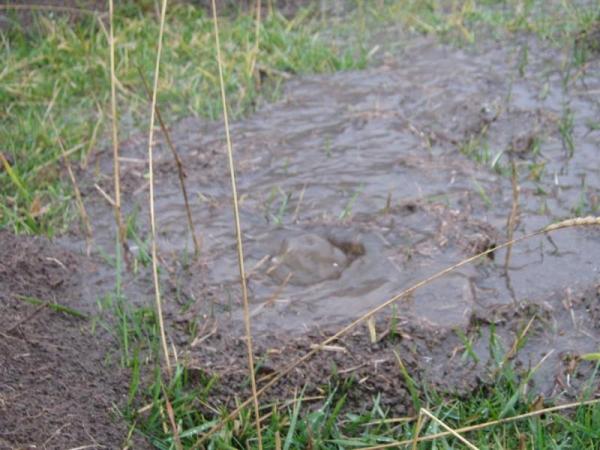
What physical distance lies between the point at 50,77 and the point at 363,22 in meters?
1.89

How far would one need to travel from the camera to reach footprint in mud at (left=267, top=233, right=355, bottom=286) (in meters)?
3.26

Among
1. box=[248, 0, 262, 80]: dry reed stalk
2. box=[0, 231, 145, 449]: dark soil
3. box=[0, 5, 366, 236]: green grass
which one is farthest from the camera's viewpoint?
box=[248, 0, 262, 80]: dry reed stalk

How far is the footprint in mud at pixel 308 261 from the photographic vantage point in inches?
128

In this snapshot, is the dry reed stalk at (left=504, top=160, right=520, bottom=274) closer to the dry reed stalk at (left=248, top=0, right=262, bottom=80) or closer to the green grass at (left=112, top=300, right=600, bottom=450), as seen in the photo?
the green grass at (left=112, top=300, right=600, bottom=450)

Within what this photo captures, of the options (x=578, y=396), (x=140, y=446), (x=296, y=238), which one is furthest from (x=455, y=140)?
(x=140, y=446)

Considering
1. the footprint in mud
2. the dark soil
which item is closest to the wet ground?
the footprint in mud

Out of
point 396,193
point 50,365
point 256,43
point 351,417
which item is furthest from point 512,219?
point 256,43

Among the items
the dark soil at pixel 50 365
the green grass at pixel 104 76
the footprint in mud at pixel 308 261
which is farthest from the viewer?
the green grass at pixel 104 76

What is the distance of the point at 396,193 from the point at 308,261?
24.2 inches

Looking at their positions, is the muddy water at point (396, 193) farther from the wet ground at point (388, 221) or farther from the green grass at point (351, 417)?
the green grass at point (351, 417)

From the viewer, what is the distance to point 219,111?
463 cm

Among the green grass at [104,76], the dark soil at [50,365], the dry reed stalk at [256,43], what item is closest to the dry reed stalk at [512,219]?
the dark soil at [50,365]

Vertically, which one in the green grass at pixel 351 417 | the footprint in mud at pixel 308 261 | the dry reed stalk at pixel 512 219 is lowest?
the green grass at pixel 351 417

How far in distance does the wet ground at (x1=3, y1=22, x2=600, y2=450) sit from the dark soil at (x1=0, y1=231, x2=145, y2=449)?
14 cm
